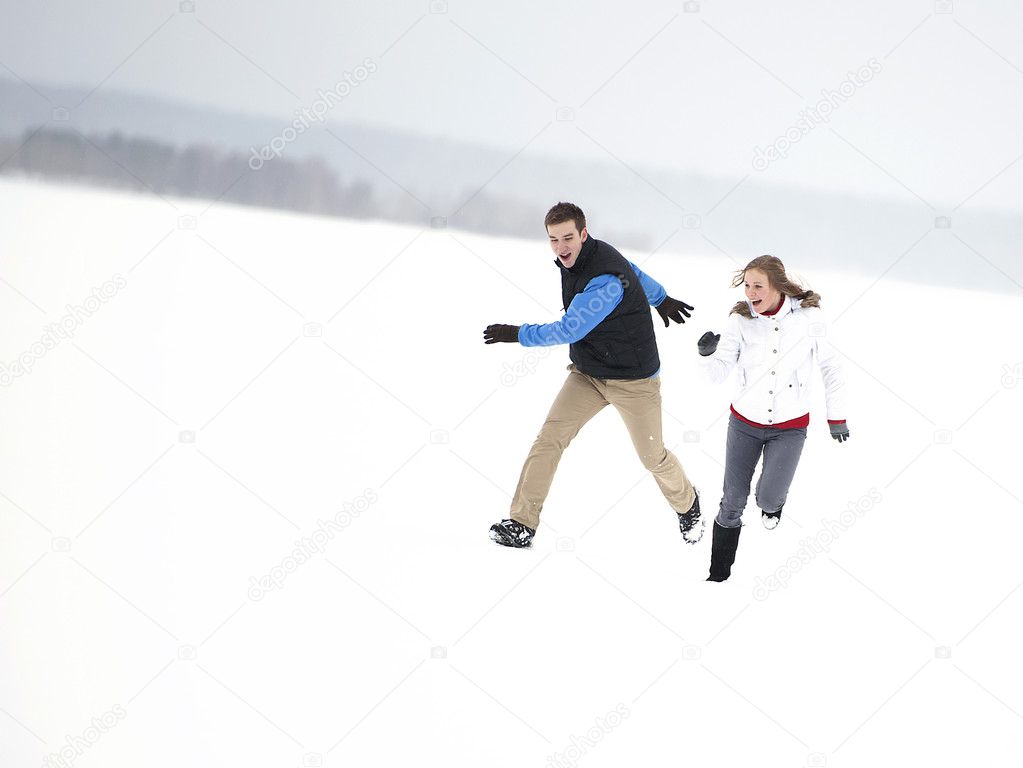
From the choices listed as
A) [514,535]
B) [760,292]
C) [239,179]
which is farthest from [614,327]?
[239,179]

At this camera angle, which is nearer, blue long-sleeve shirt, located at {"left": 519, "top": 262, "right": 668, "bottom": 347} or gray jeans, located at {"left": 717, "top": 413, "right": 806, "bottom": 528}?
blue long-sleeve shirt, located at {"left": 519, "top": 262, "right": 668, "bottom": 347}

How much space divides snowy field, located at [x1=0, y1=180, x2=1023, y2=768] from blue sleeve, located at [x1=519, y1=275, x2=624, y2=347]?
71 cm

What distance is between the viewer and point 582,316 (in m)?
2.49

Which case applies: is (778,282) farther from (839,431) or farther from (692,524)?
(692,524)

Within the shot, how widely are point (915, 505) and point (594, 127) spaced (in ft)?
15.6

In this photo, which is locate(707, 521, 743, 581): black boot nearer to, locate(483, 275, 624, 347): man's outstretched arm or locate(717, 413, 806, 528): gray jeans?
locate(717, 413, 806, 528): gray jeans

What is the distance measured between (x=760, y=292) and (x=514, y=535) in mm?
1099

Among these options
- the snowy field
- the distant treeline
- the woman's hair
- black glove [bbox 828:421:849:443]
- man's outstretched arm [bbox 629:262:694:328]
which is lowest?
the snowy field

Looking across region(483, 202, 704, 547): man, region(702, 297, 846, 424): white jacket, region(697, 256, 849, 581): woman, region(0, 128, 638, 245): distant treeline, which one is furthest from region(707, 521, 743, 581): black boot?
region(0, 128, 638, 245): distant treeline

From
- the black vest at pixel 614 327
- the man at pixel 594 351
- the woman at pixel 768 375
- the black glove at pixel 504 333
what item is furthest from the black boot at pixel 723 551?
the black glove at pixel 504 333

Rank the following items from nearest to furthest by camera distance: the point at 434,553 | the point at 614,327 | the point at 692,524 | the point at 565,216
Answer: the point at 565,216, the point at 614,327, the point at 434,553, the point at 692,524

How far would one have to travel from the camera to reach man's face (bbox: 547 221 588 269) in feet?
8.11

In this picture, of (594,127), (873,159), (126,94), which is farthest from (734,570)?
(126,94)

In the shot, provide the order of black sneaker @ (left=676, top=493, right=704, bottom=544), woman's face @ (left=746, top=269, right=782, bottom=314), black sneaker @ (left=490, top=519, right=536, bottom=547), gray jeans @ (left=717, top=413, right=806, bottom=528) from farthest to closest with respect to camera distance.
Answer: black sneaker @ (left=676, top=493, right=704, bottom=544)
black sneaker @ (left=490, top=519, right=536, bottom=547)
gray jeans @ (left=717, top=413, right=806, bottom=528)
woman's face @ (left=746, top=269, right=782, bottom=314)
